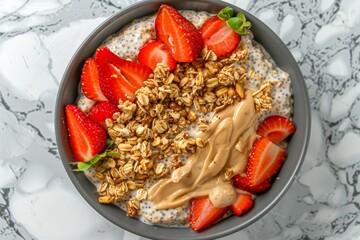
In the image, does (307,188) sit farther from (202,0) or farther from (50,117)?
(50,117)

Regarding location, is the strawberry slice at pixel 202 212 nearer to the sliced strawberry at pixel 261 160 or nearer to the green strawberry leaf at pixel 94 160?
the sliced strawberry at pixel 261 160

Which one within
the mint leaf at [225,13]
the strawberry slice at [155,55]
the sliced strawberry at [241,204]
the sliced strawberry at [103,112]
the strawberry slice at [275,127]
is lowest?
the sliced strawberry at [241,204]

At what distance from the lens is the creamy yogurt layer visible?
1450 millimetres

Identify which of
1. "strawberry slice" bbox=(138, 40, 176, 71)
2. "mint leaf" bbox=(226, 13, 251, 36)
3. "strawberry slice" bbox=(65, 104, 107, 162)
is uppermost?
"mint leaf" bbox=(226, 13, 251, 36)

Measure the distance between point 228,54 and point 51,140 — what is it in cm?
53

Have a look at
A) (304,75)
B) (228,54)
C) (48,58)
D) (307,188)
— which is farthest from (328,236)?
(48,58)

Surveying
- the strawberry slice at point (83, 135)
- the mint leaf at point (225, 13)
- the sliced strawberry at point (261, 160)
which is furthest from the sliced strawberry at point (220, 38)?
the strawberry slice at point (83, 135)

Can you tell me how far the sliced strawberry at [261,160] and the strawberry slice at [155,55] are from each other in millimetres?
277

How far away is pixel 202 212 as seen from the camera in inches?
58.7

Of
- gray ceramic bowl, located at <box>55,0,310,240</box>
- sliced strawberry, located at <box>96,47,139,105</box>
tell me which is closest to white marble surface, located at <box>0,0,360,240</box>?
gray ceramic bowl, located at <box>55,0,310,240</box>

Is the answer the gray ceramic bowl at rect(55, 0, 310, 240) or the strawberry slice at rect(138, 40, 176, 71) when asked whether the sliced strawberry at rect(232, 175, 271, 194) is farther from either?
the strawberry slice at rect(138, 40, 176, 71)

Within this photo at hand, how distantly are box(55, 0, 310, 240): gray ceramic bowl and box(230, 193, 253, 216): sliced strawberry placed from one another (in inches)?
0.6

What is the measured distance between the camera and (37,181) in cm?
165

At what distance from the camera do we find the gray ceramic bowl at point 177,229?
4.87 ft
